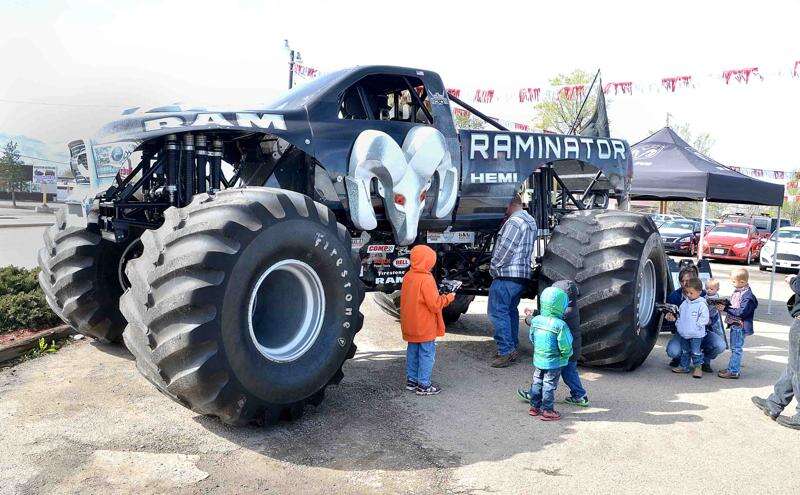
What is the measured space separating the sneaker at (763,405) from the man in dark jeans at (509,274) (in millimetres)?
2070

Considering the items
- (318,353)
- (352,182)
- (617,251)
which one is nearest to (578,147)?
(617,251)

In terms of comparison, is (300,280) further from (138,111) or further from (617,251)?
(617,251)

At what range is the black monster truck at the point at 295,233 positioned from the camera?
151 inches

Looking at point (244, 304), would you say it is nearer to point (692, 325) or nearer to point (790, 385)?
point (790, 385)

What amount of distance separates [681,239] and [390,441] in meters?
22.4

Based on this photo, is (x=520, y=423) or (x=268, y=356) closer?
(x=268, y=356)

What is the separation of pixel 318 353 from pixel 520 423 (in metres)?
1.53

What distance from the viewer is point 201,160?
17.3ft

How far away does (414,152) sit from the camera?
19.0 feet

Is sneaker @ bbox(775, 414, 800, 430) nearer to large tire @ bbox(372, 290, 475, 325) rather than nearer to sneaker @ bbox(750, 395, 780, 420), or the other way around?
sneaker @ bbox(750, 395, 780, 420)

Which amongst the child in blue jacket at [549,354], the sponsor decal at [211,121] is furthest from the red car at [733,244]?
the sponsor decal at [211,121]

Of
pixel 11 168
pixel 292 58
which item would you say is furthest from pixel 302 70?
pixel 11 168

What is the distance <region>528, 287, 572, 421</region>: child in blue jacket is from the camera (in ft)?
15.9

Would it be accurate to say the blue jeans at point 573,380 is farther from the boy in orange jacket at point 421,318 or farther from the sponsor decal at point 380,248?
the sponsor decal at point 380,248
